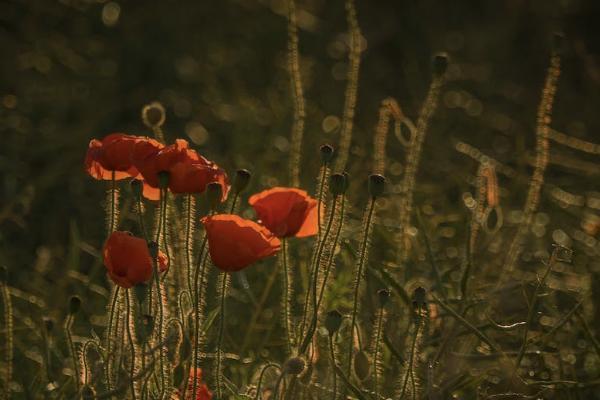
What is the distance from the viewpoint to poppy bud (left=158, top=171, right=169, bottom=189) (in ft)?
6.35

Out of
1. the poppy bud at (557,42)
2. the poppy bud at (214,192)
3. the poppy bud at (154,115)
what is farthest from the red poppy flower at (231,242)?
the poppy bud at (557,42)

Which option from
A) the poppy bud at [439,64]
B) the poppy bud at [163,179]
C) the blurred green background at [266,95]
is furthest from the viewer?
the blurred green background at [266,95]

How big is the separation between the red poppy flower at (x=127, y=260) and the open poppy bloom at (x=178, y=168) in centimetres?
14

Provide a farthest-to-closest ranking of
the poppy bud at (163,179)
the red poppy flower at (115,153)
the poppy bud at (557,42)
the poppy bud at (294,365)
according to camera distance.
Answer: the poppy bud at (557,42), the red poppy flower at (115,153), the poppy bud at (163,179), the poppy bud at (294,365)

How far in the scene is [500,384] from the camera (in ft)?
8.07

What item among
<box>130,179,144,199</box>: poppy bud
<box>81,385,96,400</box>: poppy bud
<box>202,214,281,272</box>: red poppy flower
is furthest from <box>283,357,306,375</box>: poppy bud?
<box>130,179,144,199</box>: poppy bud

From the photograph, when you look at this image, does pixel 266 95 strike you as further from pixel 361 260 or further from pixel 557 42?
pixel 361 260

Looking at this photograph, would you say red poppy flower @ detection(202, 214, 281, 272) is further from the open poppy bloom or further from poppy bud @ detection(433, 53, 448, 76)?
poppy bud @ detection(433, 53, 448, 76)

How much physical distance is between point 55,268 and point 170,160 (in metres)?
1.67

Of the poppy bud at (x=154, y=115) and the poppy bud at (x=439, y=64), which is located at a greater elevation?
the poppy bud at (x=439, y=64)

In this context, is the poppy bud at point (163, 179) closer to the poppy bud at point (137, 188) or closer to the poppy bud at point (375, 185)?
the poppy bud at point (137, 188)

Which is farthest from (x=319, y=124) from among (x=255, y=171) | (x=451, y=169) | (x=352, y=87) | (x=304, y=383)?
(x=304, y=383)

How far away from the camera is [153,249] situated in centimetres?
186

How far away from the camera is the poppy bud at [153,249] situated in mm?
1855
